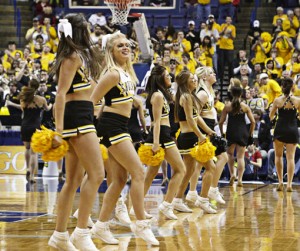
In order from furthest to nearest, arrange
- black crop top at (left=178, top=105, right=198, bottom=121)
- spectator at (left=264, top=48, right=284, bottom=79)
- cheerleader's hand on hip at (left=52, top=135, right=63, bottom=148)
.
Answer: spectator at (left=264, top=48, right=284, bottom=79)
black crop top at (left=178, top=105, right=198, bottom=121)
cheerleader's hand on hip at (left=52, top=135, right=63, bottom=148)

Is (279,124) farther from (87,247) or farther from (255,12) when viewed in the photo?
(255,12)

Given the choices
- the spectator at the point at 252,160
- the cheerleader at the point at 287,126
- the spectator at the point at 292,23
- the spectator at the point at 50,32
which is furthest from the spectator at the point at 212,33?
the cheerleader at the point at 287,126

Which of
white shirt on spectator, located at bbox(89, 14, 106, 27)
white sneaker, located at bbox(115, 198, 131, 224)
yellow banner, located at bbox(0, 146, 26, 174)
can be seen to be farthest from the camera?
white shirt on spectator, located at bbox(89, 14, 106, 27)

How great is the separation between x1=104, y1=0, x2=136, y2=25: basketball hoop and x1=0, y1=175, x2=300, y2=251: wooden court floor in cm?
457

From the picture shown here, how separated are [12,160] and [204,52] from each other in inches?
254

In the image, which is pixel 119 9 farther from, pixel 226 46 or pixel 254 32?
pixel 254 32

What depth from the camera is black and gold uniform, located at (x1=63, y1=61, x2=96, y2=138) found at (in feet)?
20.4

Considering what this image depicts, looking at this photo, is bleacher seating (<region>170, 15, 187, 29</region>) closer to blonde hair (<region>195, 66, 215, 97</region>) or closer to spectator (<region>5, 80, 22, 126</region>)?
spectator (<region>5, 80, 22, 126</region>)

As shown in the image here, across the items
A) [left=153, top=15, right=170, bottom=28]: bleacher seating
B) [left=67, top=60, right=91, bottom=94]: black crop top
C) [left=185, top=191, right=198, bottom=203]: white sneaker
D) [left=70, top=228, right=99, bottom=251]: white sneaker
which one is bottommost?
[left=185, top=191, right=198, bottom=203]: white sneaker

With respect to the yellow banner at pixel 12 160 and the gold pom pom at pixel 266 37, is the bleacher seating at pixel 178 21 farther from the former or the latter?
the yellow banner at pixel 12 160

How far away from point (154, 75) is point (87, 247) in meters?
3.00

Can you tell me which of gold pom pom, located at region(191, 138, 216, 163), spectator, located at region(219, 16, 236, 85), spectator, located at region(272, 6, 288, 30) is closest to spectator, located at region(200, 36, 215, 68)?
spectator, located at region(219, 16, 236, 85)

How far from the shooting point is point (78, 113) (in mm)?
6266

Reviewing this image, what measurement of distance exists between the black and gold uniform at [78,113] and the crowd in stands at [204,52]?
1120cm
